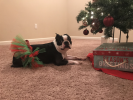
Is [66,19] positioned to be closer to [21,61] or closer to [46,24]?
[46,24]

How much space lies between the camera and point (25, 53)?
792mm

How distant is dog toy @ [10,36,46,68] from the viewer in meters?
Answer: 0.80

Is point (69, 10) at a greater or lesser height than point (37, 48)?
greater

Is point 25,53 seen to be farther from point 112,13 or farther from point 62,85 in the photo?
point 112,13

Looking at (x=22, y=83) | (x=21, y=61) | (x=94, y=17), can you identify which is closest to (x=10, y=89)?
(x=22, y=83)

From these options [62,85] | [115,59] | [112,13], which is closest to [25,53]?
[62,85]

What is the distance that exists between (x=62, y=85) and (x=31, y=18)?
1.95 metres

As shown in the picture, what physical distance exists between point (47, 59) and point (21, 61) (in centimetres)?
20

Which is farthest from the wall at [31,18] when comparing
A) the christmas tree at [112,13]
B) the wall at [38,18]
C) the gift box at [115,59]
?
the gift box at [115,59]

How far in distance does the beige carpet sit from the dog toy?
0.29ft

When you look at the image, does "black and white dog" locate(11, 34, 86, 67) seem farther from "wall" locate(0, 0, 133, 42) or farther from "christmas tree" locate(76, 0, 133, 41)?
"wall" locate(0, 0, 133, 42)

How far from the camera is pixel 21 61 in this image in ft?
2.72

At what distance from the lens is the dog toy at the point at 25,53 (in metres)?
0.80

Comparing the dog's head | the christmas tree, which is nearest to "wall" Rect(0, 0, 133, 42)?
the christmas tree
